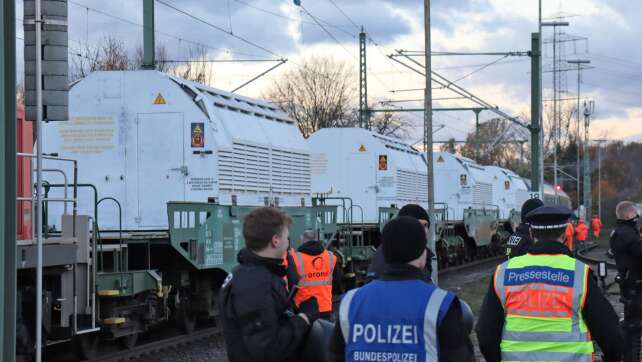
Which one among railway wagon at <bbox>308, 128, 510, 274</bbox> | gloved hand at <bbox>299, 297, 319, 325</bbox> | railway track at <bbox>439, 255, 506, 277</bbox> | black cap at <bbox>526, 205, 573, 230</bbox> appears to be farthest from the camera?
railway track at <bbox>439, 255, 506, 277</bbox>

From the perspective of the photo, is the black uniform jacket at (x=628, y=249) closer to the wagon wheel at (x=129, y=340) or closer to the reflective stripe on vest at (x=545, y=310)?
A: the reflective stripe on vest at (x=545, y=310)

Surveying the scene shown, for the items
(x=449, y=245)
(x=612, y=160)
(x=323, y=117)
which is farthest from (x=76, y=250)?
(x=612, y=160)

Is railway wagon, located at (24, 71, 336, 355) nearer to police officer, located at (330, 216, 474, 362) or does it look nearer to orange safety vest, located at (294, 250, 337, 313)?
orange safety vest, located at (294, 250, 337, 313)

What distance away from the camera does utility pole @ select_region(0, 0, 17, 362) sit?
438 centimetres

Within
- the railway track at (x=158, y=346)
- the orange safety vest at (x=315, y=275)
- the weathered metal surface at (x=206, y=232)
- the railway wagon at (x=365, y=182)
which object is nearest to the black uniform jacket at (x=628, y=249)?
the orange safety vest at (x=315, y=275)

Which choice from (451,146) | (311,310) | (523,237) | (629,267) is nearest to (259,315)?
(311,310)

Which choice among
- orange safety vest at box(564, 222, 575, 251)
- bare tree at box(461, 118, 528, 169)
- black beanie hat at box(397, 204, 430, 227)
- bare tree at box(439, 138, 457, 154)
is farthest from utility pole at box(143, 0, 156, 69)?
bare tree at box(461, 118, 528, 169)

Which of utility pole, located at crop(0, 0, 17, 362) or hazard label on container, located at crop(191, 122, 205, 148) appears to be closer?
utility pole, located at crop(0, 0, 17, 362)

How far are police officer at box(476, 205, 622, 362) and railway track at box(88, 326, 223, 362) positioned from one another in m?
8.34

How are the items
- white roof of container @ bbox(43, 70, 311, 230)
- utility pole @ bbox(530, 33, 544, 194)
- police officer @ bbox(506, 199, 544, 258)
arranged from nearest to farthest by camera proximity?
police officer @ bbox(506, 199, 544, 258)
white roof of container @ bbox(43, 70, 311, 230)
utility pole @ bbox(530, 33, 544, 194)

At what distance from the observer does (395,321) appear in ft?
13.3

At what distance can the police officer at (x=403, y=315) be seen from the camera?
4.01m

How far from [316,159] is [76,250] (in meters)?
14.7

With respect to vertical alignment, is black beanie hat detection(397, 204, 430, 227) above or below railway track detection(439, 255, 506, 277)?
above
